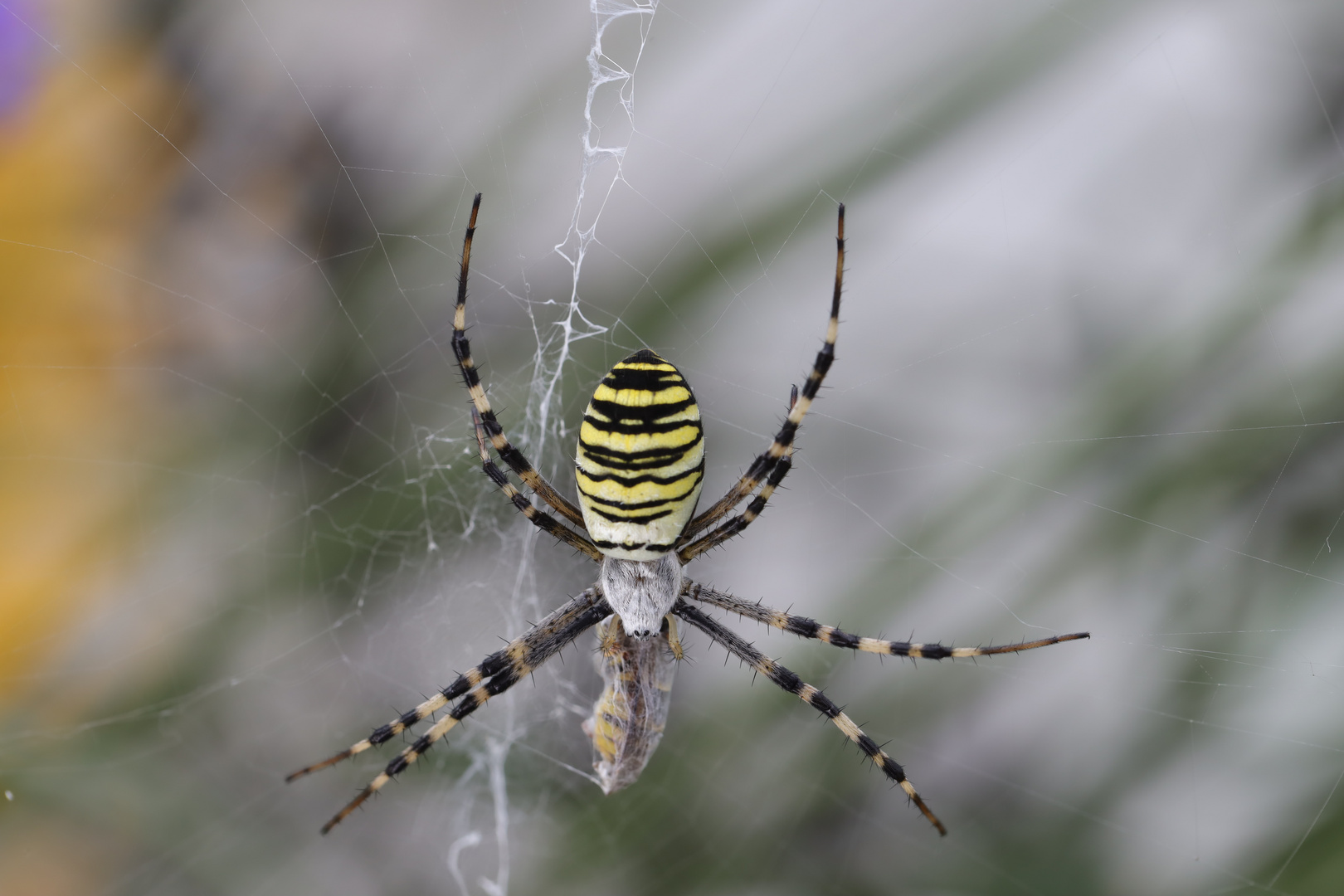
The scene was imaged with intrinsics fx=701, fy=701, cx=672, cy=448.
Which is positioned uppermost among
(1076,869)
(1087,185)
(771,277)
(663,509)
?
(1087,185)

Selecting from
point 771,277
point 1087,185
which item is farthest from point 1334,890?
point 1087,185

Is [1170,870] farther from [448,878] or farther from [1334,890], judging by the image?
[448,878]

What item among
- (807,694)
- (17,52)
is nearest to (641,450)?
(807,694)

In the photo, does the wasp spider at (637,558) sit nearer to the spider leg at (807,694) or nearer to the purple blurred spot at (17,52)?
the spider leg at (807,694)

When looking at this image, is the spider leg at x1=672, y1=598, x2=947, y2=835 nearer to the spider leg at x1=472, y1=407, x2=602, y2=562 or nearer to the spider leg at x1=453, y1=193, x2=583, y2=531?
the spider leg at x1=472, y1=407, x2=602, y2=562

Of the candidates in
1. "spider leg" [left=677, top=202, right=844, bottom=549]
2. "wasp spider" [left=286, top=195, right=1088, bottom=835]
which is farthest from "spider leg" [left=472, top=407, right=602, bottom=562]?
"spider leg" [left=677, top=202, right=844, bottom=549]

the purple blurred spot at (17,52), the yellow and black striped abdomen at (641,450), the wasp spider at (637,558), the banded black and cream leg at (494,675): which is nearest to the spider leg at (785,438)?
the wasp spider at (637,558)
